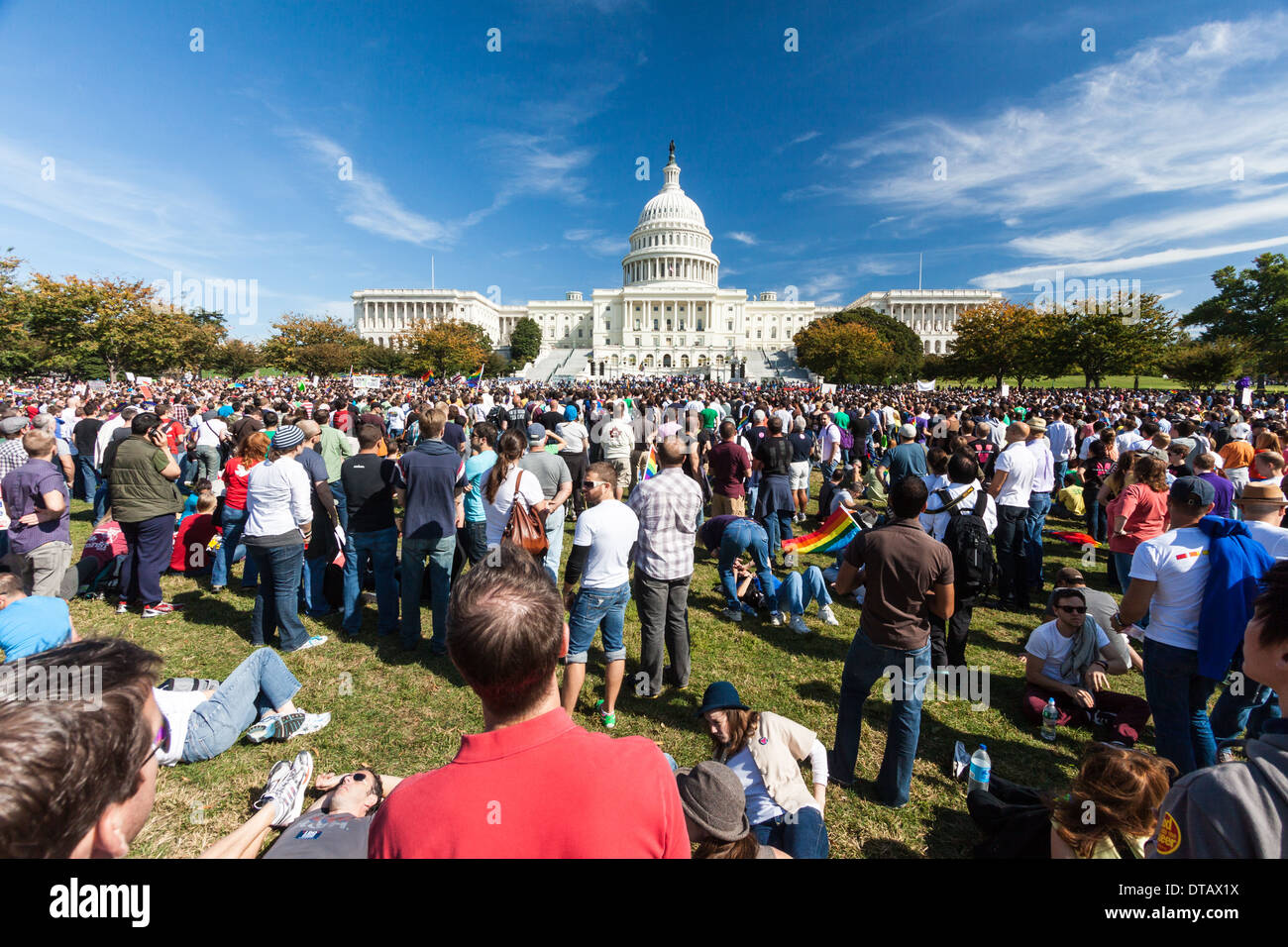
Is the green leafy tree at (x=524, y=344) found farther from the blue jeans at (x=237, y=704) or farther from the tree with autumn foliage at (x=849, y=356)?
the blue jeans at (x=237, y=704)

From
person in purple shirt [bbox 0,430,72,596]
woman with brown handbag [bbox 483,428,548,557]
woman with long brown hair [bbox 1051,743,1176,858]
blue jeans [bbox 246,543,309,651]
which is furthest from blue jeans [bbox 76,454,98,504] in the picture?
woman with long brown hair [bbox 1051,743,1176,858]

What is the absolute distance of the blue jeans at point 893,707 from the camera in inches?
136

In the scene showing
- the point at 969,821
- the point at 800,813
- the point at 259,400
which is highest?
the point at 259,400

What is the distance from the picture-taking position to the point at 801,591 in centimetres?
616

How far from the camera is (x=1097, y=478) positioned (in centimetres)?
905

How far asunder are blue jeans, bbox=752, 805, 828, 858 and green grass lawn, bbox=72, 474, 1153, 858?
2.23ft

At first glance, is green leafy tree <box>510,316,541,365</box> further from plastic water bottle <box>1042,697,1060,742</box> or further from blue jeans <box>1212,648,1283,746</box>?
blue jeans <box>1212,648,1283,746</box>

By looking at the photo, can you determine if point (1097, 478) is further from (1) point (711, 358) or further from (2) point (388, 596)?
(1) point (711, 358)

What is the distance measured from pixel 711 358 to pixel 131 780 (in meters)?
86.6

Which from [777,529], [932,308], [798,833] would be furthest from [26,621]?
[932,308]

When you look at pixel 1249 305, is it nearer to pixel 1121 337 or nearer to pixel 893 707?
pixel 1121 337

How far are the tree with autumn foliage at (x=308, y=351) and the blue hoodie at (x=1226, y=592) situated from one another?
65.4 meters

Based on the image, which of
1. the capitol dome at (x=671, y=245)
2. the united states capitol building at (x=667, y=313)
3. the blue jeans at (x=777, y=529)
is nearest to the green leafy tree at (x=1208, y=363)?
the united states capitol building at (x=667, y=313)
